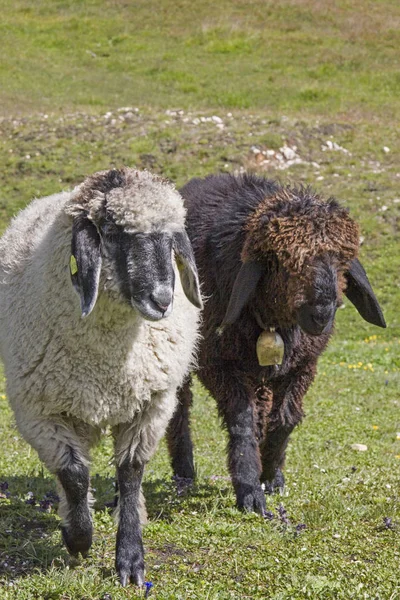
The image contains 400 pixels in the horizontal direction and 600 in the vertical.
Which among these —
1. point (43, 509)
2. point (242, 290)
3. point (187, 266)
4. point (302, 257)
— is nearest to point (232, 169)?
point (242, 290)

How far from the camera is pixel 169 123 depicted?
24.6m

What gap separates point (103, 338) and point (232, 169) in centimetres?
1708

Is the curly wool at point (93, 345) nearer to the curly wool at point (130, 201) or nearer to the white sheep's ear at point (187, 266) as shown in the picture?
the curly wool at point (130, 201)

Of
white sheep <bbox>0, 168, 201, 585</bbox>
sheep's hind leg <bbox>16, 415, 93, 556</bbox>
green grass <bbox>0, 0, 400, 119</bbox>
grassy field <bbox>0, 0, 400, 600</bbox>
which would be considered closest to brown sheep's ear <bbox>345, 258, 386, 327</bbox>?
grassy field <bbox>0, 0, 400, 600</bbox>

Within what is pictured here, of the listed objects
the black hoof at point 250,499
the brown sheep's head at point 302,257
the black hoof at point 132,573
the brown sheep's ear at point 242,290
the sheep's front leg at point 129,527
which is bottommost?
the black hoof at point 250,499

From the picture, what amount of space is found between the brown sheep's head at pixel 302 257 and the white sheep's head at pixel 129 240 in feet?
3.65

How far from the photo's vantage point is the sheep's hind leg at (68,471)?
5.09 m

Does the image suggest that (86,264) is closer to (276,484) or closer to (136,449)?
(136,449)

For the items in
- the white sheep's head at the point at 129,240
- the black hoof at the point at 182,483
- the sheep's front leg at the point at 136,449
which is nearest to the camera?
the white sheep's head at the point at 129,240

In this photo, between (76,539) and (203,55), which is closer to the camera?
(76,539)

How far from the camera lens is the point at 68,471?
5.10 meters

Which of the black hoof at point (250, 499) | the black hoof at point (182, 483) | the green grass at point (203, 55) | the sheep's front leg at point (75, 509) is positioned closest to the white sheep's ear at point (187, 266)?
the sheep's front leg at point (75, 509)

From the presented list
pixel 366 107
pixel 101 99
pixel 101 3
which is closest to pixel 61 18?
pixel 101 3

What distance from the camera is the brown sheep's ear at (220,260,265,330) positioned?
6.46 meters
